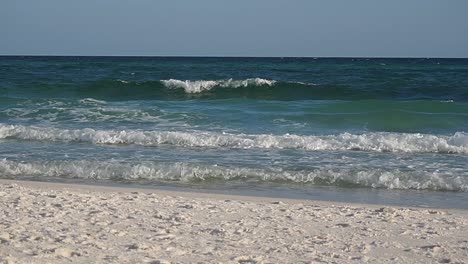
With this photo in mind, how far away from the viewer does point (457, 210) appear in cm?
658

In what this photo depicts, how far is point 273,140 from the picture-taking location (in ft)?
35.5

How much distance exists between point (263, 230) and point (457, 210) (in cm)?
250

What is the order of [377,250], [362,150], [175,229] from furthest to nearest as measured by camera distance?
[362,150], [175,229], [377,250]

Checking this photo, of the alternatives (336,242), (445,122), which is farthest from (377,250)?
(445,122)

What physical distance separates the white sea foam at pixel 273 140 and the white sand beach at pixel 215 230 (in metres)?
3.87

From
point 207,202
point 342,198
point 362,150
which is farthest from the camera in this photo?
point 362,150

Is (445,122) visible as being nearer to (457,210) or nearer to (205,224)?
(457,210)

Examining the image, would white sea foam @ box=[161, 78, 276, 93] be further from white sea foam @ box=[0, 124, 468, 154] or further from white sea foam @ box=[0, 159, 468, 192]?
white sea foam @ box=[0, 159, 468, 192]

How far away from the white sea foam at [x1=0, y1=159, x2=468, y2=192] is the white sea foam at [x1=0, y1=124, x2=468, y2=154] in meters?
2.16

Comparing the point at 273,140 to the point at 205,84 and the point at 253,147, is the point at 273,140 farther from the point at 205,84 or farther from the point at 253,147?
the point at 205,84

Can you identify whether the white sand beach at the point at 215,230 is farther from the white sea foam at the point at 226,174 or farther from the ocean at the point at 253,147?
the white sea foam at the point at 226,174

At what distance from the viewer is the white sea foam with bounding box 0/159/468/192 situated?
7.87m

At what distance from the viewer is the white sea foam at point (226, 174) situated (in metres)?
7.87

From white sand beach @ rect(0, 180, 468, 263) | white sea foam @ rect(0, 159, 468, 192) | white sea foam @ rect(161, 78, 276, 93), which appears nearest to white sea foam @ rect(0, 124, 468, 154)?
white sea foam @ rect(0, 159, 468, 192)
